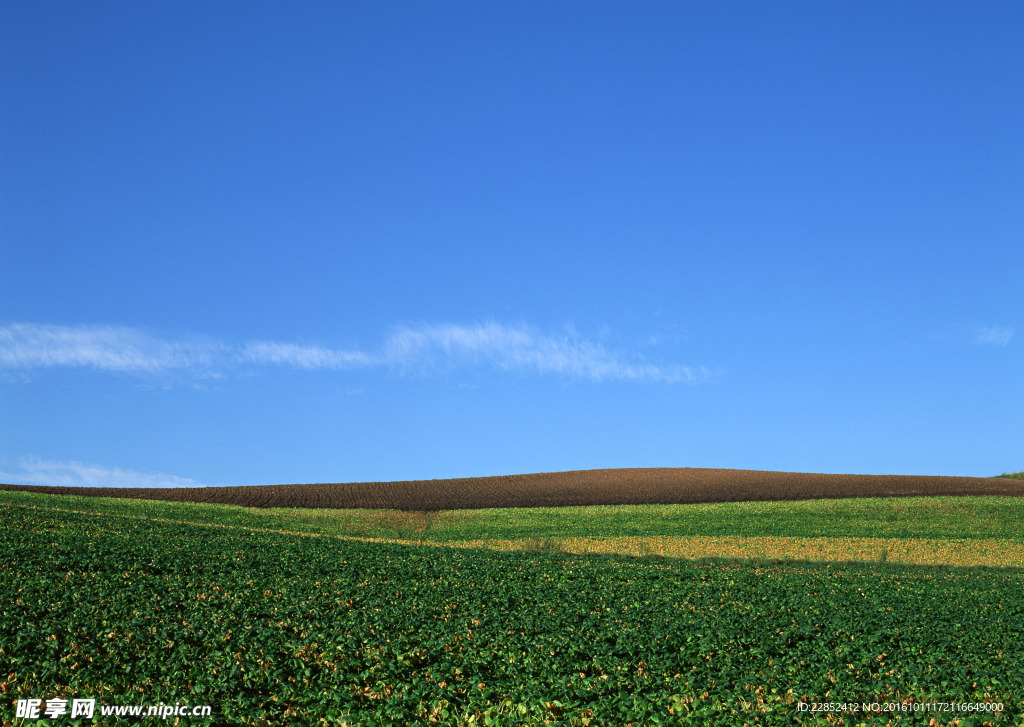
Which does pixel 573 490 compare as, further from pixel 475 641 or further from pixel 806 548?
pixel 475 641

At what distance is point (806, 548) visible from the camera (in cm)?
4253

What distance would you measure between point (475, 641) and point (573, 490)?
2300 inches

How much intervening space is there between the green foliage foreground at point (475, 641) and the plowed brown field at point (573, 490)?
41576 mm

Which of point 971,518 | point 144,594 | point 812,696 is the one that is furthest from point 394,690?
point 971,518

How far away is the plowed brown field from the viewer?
225 ft

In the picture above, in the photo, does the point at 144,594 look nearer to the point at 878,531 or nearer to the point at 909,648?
the point at 909,648

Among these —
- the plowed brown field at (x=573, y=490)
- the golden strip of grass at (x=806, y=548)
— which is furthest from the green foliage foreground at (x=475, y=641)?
the plowed brown field at (x=573, y=490)

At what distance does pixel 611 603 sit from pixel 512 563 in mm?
7710

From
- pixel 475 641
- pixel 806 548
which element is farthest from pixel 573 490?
pixel 475 641

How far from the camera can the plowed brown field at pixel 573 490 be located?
6869 cm

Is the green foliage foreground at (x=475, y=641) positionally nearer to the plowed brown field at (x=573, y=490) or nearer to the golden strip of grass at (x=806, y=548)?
the golden strip of grass at (x=806, y=548)

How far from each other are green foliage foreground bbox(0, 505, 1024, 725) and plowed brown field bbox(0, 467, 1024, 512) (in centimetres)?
4158

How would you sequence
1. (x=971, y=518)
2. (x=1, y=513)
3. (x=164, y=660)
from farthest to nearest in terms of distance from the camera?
1. (x=971, y=518)
2. (x=1, y=513)
3. (x=164, y=660)

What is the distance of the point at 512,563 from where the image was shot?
29.5m
